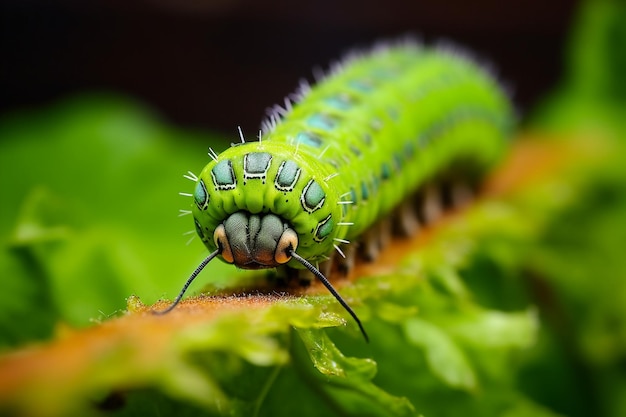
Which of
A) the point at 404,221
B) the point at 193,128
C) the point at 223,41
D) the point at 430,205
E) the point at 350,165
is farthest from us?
the point at 193,128

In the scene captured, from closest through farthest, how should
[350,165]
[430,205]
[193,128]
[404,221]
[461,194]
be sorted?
[350,165] → [404,221] → [430,205] → [461,194] → [193,128]

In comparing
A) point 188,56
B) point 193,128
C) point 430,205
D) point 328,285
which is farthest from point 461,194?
point 193,128

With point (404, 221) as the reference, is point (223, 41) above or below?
above

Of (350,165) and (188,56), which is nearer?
(350,165)

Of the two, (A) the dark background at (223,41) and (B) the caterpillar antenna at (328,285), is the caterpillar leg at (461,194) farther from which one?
(A) the dark background at (223,41)

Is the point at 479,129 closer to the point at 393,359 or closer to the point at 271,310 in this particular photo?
the point at 393,359

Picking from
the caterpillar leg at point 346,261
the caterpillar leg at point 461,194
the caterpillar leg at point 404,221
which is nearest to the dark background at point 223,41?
the caterpillar leg at point 461,194

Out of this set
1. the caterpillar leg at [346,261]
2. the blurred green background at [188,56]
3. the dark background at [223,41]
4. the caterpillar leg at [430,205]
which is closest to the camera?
the caterpillar leg at [346,261]

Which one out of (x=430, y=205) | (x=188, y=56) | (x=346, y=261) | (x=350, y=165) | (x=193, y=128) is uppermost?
(x=188, y=56)

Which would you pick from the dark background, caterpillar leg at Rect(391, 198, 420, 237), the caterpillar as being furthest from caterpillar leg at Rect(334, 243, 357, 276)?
the dark background

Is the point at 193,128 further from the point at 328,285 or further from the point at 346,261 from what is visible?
the point at 328,285
